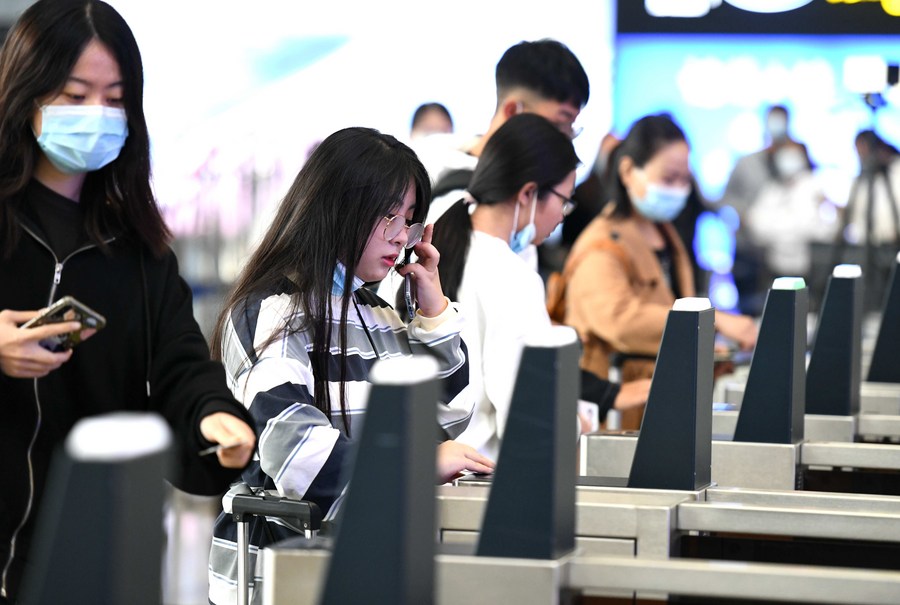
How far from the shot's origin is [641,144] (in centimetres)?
469

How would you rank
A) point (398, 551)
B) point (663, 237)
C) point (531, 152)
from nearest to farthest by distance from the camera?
point (398, 551) < point (531, 152) < point (663, 237)

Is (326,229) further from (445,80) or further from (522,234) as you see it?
(445,80)

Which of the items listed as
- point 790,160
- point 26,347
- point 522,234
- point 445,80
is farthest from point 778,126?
point 26,347

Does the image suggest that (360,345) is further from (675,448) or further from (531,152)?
(531,152)

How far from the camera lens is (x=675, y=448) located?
1952 millimetres

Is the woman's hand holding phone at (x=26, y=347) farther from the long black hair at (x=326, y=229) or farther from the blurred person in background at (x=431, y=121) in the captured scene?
the blurred person in background at (x=431, y=121)

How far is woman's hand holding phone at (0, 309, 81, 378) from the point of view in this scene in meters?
1.73

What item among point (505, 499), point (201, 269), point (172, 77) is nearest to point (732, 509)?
point (505, 499)

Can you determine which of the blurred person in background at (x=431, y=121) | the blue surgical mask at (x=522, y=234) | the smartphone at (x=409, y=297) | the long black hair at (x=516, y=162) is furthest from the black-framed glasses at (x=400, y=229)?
the blurred person in background at (x=431, y=121)

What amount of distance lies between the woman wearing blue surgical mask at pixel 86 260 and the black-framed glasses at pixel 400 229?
1.29 ft

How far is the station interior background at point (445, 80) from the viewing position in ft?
31.1

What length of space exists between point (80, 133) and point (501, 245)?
1452 mm

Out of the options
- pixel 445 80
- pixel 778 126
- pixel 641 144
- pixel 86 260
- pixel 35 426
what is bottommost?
pixel 35 426

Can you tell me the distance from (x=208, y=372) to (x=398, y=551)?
80cm
